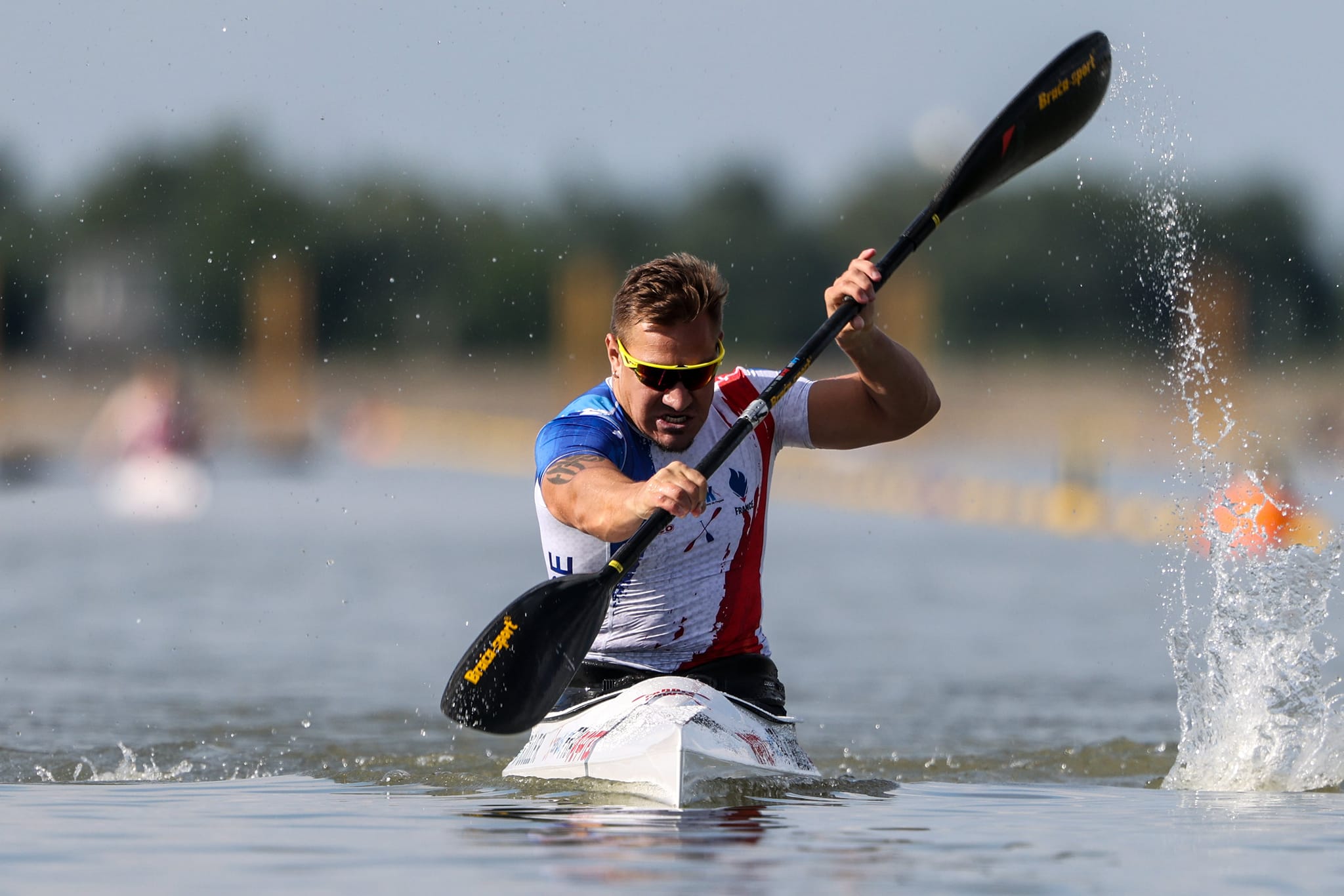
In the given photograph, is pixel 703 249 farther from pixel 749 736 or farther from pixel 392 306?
pixel 749 736

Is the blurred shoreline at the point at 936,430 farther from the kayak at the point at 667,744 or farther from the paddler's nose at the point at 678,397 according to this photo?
the paddler's nose at the point at 678,397

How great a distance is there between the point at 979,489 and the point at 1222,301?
1839 centimetres

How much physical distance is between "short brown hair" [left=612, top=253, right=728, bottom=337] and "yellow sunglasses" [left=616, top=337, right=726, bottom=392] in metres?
0.10

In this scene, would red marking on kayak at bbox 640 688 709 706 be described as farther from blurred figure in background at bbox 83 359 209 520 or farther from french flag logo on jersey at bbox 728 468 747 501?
blurred figure in background at bbox 83 359 209 520

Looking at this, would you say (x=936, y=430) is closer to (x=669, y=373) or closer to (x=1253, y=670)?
(x=1253, y=670)

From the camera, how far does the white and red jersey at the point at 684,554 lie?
18.8ft

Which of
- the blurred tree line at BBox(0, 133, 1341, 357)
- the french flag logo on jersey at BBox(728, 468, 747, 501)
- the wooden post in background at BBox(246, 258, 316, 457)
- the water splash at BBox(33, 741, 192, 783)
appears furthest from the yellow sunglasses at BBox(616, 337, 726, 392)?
the blurred tree line at BBox(0, 133, 1341, 357)

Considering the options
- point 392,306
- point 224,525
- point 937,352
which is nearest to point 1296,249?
point 937,352

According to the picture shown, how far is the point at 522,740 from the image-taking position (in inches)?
346

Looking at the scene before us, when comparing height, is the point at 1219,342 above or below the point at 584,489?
above

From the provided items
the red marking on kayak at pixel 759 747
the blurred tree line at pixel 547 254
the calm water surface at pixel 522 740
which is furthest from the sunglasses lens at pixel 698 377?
the blurred tree line at pixel 547 254

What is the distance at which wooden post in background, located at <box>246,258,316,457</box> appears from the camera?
42.2 metres

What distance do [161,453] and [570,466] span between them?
20320mm

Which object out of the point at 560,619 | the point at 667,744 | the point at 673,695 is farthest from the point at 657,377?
the point at 667,744
